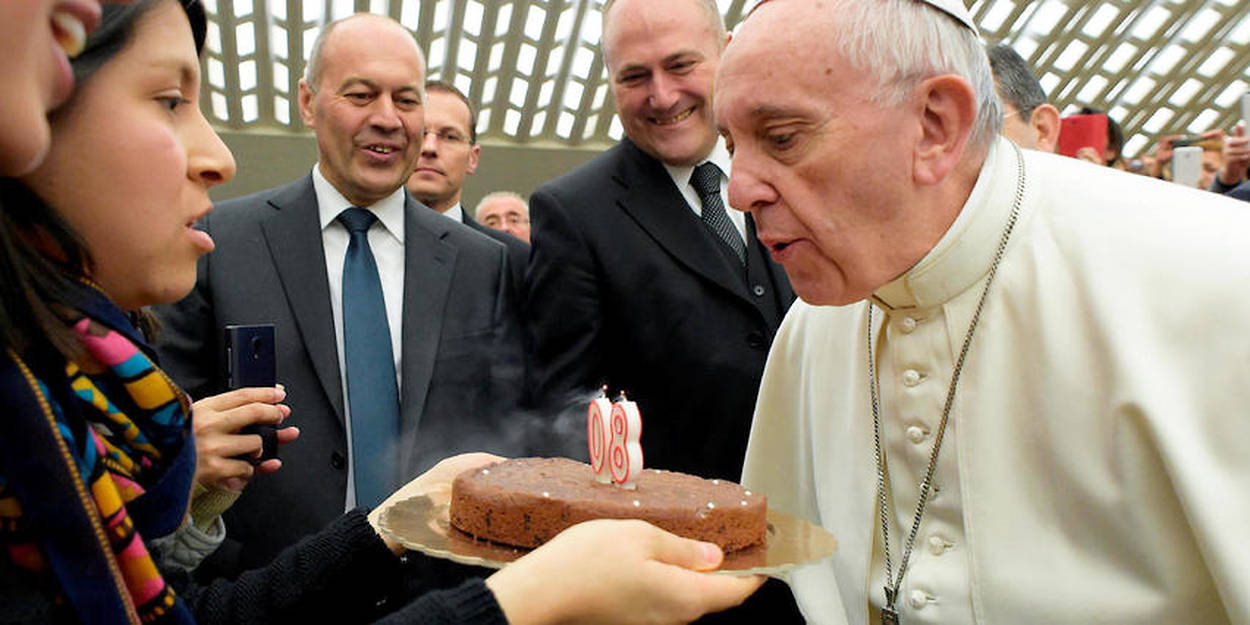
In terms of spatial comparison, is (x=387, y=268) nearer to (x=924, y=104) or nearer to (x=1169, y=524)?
(x=924, y=104)

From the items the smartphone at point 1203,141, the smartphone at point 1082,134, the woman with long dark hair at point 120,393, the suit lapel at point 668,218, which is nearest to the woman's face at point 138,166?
the woman with long dark hair at point 120,393

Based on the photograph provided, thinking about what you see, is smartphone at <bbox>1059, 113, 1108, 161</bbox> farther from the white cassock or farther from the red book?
the white cassock

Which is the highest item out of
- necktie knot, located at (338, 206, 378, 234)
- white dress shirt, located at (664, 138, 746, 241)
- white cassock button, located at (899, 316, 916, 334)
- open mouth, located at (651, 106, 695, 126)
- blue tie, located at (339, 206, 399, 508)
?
open mouth, located at (651, 106, 695, 126)

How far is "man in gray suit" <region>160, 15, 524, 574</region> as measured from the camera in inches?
121

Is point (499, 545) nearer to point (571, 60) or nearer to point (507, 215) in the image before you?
point (507, 215)

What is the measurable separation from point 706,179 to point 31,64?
2.60m

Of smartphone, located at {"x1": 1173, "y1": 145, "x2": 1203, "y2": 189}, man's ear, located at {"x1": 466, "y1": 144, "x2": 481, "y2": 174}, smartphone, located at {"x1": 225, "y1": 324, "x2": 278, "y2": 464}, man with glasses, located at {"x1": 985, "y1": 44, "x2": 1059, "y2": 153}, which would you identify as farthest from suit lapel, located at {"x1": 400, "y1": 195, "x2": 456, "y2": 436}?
smartphone, located at {"x1": 1173, "y1": 145, "x2": 1203, "y2": 189}

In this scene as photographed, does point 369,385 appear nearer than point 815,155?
No

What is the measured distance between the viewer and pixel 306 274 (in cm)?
327

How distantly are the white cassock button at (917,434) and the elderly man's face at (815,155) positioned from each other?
30 centimetres

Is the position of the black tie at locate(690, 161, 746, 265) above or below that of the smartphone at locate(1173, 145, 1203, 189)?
below

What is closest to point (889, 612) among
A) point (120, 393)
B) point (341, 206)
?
point (120, 393)

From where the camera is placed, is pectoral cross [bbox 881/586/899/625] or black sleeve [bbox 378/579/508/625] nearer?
black sleeve [bbox 378/579/508/625]

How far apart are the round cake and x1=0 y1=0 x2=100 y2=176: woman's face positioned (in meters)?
1.31
